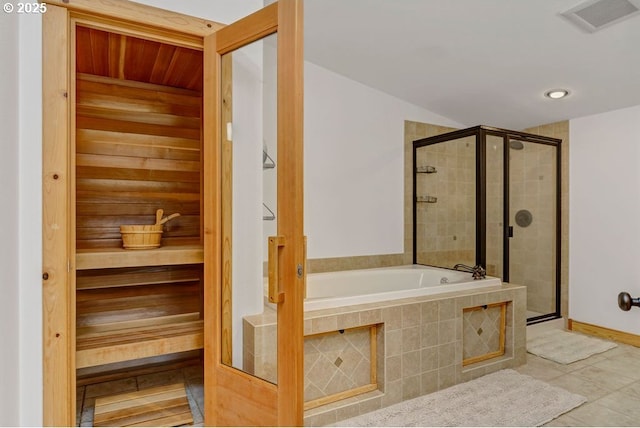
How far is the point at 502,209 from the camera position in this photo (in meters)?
3.53

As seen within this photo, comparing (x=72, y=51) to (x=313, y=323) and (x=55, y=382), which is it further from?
(x=313, y=323)

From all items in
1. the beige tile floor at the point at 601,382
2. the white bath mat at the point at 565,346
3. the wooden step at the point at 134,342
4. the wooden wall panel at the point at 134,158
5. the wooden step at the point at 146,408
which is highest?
the wooden wall panel at the point at 134,158

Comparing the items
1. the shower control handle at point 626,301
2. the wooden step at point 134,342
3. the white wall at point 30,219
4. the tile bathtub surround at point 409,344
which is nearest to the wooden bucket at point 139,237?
the wooden step at point 134,342

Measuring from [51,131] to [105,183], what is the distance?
3.01 feet

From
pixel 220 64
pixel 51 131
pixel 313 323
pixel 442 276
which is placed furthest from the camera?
pixel 442 276

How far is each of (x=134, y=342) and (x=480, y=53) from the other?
3034 mm

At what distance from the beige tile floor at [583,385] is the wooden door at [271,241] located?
511mm

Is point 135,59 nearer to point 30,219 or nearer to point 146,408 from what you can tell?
point 30,219

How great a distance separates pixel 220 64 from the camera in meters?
1.79

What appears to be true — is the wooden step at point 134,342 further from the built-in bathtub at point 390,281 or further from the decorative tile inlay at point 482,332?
the decorative tile inlay at point 482,332

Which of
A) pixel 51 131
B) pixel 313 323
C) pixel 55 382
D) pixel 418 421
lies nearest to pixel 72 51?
pixel 51 131

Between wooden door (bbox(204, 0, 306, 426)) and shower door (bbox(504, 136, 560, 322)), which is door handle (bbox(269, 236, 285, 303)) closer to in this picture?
wooden door (bbox(204, 0, 306, 426))

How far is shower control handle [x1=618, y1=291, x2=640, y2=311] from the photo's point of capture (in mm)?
3168

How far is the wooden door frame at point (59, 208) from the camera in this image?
1543mm
